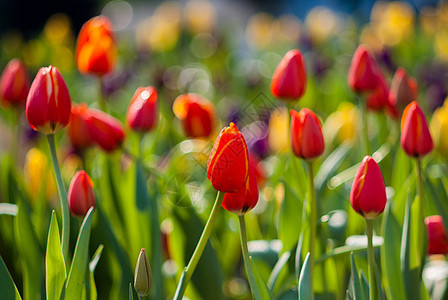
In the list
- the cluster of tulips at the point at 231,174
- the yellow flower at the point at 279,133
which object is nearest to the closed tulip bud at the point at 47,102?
the cluster of tulips at the point at 231,174

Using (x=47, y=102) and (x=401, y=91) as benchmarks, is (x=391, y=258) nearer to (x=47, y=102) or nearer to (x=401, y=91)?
(x=401, y=91)

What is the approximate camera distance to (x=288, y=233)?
3.80 ft

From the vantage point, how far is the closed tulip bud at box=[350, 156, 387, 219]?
0.85 meters

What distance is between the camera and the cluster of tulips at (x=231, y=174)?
83 cm

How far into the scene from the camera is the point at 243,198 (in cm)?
84

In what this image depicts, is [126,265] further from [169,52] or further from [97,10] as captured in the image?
[97,10]

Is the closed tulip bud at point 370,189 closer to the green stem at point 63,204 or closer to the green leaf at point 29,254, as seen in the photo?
the green stem at point 63,204

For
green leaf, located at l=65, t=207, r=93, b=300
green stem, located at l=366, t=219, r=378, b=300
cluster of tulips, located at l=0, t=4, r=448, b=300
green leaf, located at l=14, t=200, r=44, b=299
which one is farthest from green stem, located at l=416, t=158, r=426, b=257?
green leaf, located at l=14, t=200, r=44, b=299

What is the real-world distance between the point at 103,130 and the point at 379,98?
680mm

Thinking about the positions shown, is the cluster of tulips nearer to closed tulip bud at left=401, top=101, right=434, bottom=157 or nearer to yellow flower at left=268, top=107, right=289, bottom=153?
closed tulip bud at left=401, top=101, right=434, bottom=157

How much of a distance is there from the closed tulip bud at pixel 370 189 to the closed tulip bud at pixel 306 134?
5.5 inches

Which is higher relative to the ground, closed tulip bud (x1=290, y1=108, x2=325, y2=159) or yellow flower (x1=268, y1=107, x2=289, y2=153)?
closed tulip bud (x1=290, y1=108, x2=325, y2=159)

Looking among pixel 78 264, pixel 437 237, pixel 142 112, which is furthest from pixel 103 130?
pixel 437 237

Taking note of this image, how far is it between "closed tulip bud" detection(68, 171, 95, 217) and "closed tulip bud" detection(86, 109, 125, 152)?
0.27 metres
